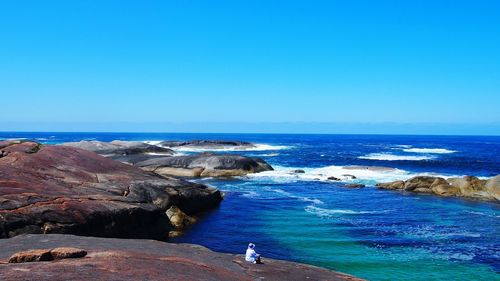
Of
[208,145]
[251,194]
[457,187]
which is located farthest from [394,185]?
[208,145]

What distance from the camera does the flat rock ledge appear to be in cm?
970

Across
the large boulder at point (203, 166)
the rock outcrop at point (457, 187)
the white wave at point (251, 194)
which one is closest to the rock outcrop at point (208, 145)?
the large boulder at point (203, 166)

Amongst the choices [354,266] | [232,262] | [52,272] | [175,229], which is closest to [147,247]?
[232,262]

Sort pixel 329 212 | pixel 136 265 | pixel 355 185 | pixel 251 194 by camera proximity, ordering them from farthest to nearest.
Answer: pixel 355 185
pixel 251 194
pixel 329 212
pixel 136 265

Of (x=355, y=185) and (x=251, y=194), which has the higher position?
(x=355, y=185)

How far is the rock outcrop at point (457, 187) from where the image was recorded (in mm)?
41219

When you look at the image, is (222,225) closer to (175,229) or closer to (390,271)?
(175,229)

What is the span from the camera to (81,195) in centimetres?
2217

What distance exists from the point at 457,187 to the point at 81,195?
3543cm

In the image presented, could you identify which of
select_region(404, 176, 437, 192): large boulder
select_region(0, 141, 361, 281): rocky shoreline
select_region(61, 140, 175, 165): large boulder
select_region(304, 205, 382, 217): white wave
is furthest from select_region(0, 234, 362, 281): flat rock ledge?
select_region(61, 140, 175, 165): large boulder

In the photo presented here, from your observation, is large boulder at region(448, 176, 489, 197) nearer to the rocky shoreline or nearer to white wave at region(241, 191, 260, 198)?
white wave at region(241, 191, 260, 198)

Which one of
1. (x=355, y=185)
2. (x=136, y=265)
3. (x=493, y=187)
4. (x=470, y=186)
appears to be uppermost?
(x=136, y=265)

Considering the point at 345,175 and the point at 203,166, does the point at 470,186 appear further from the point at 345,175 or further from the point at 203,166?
the point at 203,166

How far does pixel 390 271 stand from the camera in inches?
804
